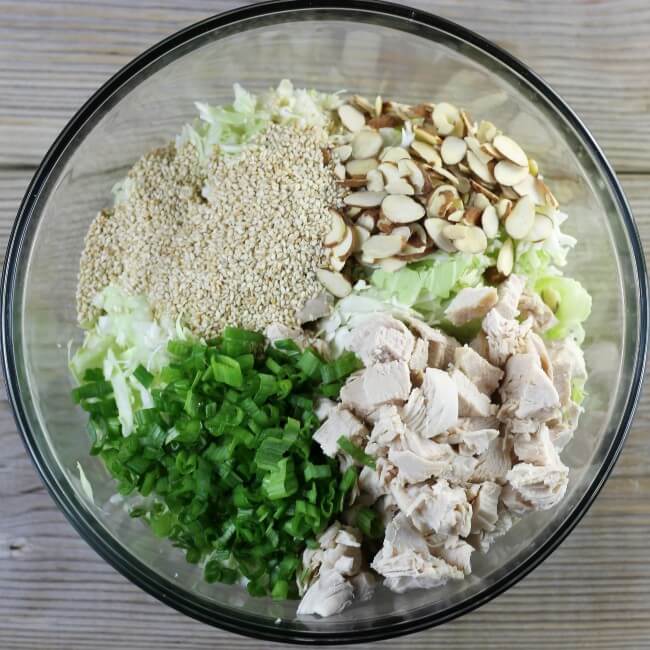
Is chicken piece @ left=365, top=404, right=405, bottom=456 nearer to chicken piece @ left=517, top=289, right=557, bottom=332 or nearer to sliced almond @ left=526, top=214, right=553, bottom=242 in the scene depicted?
chicken piece @ left=517, top=289, right=557, bottom=332

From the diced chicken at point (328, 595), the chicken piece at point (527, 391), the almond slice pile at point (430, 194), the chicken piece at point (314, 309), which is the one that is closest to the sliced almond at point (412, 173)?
the almond slice pile at point (430, 194)

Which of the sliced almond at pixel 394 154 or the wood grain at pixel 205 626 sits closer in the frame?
the sliced almond at pixel 394 154

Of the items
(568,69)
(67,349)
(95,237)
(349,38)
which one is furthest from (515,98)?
(67,349)

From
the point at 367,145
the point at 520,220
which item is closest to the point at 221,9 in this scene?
the point at 367,145

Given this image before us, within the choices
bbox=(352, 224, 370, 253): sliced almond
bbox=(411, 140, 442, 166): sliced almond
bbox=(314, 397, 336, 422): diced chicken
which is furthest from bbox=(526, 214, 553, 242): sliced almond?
bbox=(314, 397, 336, 422): diced chicken

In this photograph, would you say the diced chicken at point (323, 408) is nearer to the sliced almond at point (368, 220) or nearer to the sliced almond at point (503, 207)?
the sliced almond at point (368, 220)

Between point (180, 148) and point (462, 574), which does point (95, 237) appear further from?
point (462, 574)

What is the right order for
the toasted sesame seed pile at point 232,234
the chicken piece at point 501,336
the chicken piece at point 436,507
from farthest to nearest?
the toasted sesame seed pile at point 232,234
the chicken piece at point 501,336
the chicken piece at point 436,507
